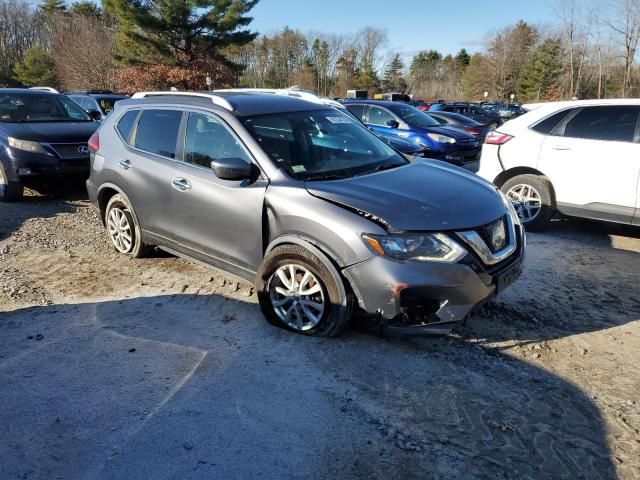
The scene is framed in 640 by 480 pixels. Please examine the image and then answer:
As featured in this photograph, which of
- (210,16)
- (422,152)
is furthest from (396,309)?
(210,16)

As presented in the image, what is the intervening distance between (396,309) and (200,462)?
1.47 m

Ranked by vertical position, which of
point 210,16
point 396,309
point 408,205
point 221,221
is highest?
point 210,16

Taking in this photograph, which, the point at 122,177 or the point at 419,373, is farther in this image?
the point at 122,177

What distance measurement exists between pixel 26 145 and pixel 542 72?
2733 inches

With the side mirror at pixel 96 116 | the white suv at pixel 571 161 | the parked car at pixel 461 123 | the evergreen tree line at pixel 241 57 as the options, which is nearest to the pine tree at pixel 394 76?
the evergreen tree line at pixel 241 57

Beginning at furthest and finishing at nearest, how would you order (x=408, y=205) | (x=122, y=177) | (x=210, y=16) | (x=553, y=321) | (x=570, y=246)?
1. (x=210, y=16)
2. (x=570, y=246)
3. (x=122, y=177)
4. (x=553, y=321)
5. (x=408, y=205)

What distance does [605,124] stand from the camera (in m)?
5.87

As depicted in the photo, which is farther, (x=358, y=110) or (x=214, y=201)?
(x=358, y=110)

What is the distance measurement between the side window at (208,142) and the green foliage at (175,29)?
121 ft

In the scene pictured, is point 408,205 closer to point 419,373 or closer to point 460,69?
point 419,373

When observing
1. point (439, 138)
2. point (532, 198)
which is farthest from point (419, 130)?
point (532, 198)

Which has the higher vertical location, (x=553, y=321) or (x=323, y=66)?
(x=323, y=66)

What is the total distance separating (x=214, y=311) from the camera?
13.9ft

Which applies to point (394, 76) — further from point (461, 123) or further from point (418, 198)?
point (418, 198)
